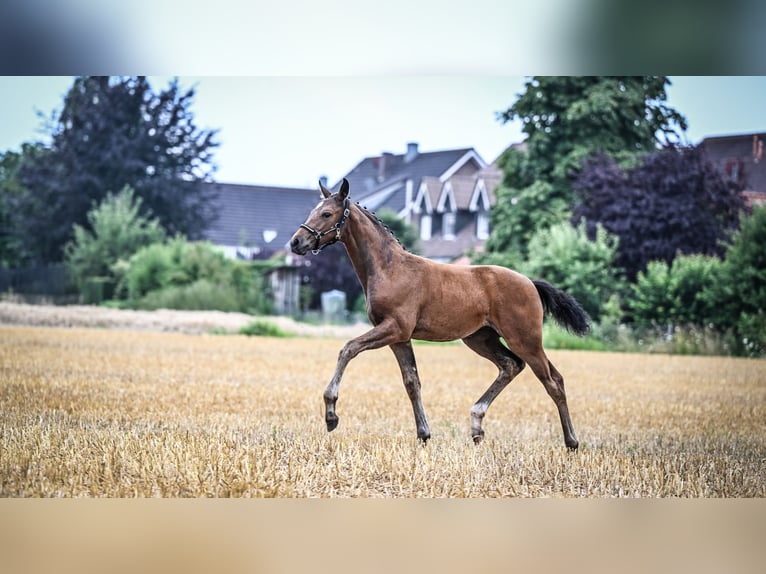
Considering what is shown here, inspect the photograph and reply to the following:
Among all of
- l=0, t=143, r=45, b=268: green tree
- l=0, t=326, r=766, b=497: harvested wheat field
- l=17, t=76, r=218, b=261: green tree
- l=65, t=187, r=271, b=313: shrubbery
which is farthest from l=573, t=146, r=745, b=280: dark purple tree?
l=0, t=143, r=45, b=268: green tree

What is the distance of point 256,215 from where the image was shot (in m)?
24.8

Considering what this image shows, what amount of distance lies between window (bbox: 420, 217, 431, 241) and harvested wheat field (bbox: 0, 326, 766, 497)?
11.5m

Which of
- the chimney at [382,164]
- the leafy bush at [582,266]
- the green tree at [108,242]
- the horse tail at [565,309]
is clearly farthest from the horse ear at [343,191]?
the chimney at [382,164]

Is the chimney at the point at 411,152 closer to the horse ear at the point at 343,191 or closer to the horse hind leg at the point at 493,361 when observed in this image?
the horse hind leg at the point at 493,361

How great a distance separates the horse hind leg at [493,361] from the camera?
662cm

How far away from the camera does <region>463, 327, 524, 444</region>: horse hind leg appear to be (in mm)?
6617

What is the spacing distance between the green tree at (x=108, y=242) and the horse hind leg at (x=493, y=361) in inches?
587

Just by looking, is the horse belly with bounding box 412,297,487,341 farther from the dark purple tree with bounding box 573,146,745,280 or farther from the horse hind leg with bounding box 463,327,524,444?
the dark purple tree with bounding box 573,146,745,280

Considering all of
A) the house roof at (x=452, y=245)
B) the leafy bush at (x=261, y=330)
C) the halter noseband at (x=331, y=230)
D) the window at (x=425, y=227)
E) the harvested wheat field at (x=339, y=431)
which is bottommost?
the harvested wheat field at (x=339, y=431)

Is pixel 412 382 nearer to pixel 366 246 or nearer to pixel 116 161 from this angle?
pixel 366 246

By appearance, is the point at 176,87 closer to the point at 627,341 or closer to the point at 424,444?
the point at 627,341

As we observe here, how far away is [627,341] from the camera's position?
17.4 meters

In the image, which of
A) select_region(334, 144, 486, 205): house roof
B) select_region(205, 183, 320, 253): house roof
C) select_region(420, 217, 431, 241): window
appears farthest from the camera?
select_region(420, 217, 431, 241): window
